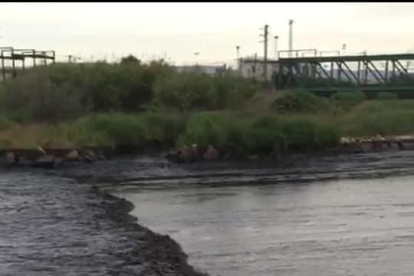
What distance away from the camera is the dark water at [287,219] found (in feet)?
46.8

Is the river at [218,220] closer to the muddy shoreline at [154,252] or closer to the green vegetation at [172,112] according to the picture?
the muddy shoreline at [154,252]

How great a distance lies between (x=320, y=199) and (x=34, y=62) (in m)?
37.6

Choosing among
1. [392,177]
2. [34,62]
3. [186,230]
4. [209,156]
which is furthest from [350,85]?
[186,230]

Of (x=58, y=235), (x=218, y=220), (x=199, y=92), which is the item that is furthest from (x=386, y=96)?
(x=58, y=235)

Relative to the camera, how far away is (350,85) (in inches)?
2427

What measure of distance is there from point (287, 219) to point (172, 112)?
25.3 m

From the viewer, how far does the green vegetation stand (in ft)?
123

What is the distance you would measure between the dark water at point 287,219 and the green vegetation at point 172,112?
279 inches

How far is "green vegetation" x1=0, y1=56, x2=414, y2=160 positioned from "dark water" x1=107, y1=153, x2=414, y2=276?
7.08m

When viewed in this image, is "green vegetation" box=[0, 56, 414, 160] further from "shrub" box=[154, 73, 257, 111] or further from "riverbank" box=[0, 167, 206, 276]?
"riverbank" box=[0, 167, 206, 276]

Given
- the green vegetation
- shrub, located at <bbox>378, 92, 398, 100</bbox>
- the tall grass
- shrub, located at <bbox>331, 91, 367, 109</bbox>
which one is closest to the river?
the tall grass

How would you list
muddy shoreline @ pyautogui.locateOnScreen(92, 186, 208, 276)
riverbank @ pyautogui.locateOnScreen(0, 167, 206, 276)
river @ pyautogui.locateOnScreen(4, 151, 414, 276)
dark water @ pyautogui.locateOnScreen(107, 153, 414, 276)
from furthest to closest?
dark water @ pyautogui.locateOnScreen(107, 153, 414, 276)
river @ pyautogui.locateOnScreen(4, 151, 414, 276)
riverbank @ pyautogui.locateOnScreen(0, 167, 206, 276)
muddy shoreline @ pyautogui.locateOnScreen(92, 186, 208, 276)

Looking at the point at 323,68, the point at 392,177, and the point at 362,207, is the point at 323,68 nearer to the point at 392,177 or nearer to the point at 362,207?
the point at 392,177

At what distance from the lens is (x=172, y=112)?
43906 millimetres
